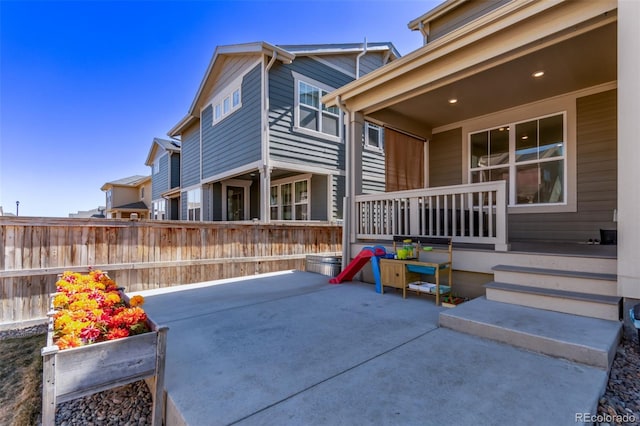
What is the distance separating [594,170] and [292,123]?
6.27 meters

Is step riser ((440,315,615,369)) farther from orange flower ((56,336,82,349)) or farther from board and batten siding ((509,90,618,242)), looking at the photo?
board and batten siding ((509,90,618,242))

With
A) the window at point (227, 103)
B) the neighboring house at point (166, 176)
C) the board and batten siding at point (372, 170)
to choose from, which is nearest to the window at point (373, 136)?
the board and batten siding at point (372, 170)

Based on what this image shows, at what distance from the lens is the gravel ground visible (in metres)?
1.72

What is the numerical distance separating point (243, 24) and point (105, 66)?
5.86 m

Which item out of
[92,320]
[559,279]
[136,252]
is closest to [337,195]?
[136,252]

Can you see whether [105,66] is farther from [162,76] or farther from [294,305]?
[294,305]

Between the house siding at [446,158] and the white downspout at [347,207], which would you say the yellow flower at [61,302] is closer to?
the white downspout at [347,207]

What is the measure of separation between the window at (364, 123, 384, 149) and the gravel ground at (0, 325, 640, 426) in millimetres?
7929

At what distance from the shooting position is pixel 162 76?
43.3 feet

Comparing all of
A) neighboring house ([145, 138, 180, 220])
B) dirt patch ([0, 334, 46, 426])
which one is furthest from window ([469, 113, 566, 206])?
neighboring house ([145, 138, 180, 220])

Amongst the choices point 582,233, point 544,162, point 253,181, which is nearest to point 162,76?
point 253,181

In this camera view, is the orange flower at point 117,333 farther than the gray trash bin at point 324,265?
No

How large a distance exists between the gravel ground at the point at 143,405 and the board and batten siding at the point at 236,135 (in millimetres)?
6144

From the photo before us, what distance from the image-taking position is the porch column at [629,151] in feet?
8.50
